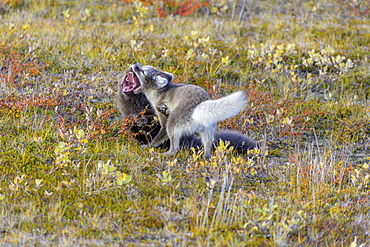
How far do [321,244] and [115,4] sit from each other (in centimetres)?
846

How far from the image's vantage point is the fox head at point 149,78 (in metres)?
6.02

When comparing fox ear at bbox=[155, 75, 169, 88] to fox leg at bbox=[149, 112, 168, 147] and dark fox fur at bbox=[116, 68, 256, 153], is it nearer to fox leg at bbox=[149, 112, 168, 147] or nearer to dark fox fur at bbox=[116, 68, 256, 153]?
dark fox fur at bbox=[116, 68, 256, 153]

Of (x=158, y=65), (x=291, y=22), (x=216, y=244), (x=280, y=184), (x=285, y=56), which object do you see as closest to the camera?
(x=216, y=244)

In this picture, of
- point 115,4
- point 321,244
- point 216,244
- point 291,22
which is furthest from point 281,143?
point 115,4

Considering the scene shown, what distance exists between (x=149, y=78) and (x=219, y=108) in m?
1.59

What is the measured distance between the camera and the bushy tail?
4.73 metres

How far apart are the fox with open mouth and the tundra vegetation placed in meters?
0.23

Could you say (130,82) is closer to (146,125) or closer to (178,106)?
(146,125)

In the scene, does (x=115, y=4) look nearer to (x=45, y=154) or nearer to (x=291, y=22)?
(x=291, y=22)

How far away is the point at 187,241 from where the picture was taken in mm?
3832

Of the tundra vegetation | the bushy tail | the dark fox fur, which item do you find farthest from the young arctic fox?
the tundra vegetation

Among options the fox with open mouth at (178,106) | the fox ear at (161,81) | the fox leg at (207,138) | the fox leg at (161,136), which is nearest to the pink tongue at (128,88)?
the fox with open mouth at (178,106)

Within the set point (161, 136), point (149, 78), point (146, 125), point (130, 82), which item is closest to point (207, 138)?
point (161, 136)

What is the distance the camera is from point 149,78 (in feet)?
20.1
